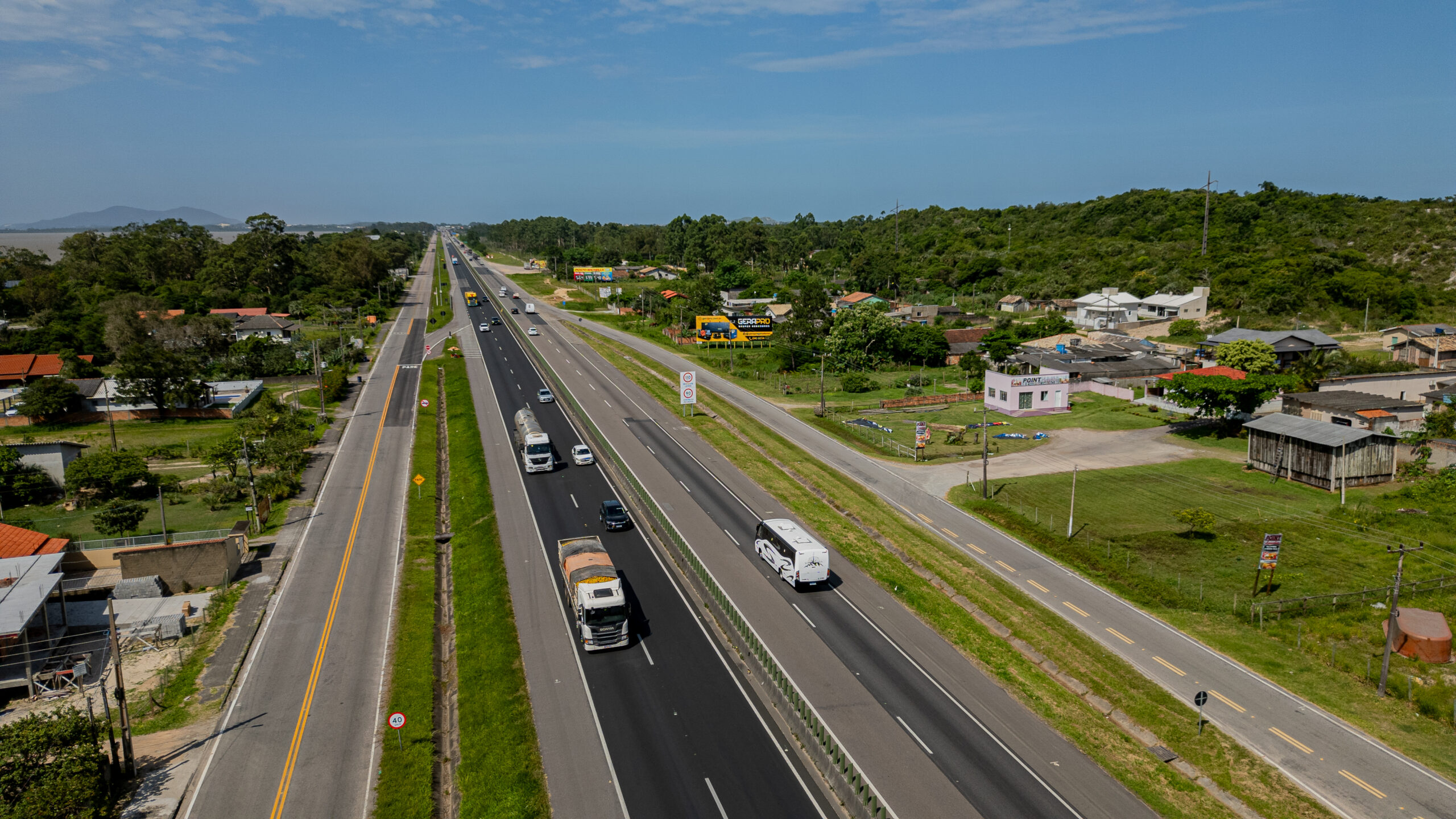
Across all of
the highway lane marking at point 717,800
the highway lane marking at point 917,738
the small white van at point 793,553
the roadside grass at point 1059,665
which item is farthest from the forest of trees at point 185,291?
the highway lane marking at point 917,738

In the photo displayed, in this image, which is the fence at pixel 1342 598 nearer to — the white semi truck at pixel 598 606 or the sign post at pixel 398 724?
the white semi truck at pixel 598 606

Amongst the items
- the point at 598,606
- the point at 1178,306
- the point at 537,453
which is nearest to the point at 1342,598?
the point at 598,606

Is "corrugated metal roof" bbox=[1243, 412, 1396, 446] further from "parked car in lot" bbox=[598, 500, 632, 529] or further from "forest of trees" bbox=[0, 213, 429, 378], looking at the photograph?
"forest of trees" bbox=[0, 213, 429, 378]

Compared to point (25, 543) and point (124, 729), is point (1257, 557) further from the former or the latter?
point (25, 543)

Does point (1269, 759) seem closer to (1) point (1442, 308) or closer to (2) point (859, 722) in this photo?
(2) point (859, 722)

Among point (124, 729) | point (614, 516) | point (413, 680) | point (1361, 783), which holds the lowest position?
point (1361, 783)

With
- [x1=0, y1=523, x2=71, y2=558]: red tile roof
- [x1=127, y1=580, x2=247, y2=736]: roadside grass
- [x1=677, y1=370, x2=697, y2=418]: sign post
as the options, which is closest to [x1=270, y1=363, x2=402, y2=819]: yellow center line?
[x1=127, y1=580, x2=247, y2=736]: roadside grass
